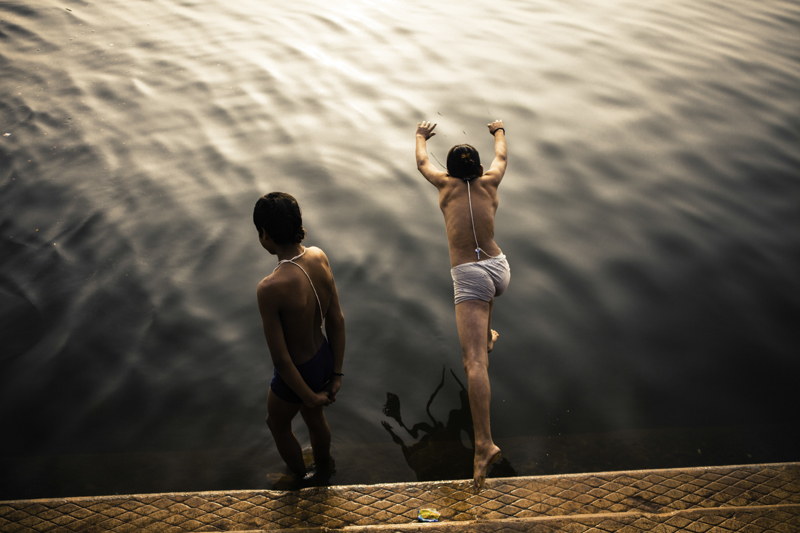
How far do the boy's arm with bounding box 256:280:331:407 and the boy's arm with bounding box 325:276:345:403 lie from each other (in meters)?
0.26

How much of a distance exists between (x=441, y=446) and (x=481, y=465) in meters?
0.73

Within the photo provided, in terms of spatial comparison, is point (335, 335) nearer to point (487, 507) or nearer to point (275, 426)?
point (275, 426)

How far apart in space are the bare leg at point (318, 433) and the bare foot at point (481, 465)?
3.10 ft

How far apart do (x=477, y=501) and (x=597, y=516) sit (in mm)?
641

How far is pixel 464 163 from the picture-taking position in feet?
12.2

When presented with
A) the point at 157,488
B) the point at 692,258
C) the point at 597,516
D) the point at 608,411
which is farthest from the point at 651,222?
the point at 157,488

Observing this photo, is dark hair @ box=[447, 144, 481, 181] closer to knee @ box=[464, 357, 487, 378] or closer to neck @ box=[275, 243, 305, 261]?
knee @ box=[464, 357, 487, 378]

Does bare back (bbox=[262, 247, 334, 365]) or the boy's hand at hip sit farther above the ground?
bare back (bbox=[262, 247, 334, 365])

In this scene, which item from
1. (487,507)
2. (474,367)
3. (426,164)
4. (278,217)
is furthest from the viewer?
(426,164)

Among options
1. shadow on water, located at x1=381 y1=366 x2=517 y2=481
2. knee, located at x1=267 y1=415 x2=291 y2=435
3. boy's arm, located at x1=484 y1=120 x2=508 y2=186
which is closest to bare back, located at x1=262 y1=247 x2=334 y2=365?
knee, located at x1=267 y1=415 x2=291 y2=435

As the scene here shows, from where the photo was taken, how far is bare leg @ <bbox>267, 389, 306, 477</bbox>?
9.48 ft

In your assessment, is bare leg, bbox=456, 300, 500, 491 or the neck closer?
the neck

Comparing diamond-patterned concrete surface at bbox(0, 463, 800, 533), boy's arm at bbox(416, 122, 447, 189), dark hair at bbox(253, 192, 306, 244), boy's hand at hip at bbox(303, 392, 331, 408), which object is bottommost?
diamond-patterned concrete surface at bbox(0, 463, 800, 533)

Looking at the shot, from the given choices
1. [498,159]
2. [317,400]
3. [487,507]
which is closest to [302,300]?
[317,400]
